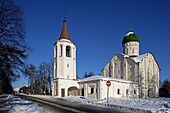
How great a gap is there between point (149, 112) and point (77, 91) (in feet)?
99.3

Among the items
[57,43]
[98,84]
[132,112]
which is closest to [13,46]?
[132,112]

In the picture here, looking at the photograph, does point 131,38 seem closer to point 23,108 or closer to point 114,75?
point 114,75

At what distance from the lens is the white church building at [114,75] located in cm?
4034

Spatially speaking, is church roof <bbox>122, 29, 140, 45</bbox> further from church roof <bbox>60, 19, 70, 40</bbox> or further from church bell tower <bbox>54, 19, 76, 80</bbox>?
church roof <bbox>60, 19, 70, 40</bbox>

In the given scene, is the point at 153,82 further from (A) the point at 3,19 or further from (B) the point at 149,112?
(A) the point at 3,19

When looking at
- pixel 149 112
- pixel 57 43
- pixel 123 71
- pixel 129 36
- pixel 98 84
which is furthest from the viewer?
pixel 129 36

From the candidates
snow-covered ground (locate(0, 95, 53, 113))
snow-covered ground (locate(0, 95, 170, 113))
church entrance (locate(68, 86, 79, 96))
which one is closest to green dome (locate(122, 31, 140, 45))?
church entrance (locate(68, 86, 79, 96))

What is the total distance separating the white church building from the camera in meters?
40.3

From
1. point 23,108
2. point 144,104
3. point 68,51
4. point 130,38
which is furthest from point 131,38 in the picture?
point 23,108

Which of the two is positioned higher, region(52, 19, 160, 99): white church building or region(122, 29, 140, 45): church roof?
region(122, 29, 140, 45): church roof

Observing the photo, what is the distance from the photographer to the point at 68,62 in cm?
4303

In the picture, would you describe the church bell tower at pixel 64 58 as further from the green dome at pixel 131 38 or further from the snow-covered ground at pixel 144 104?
the snow-covered ground at pixel 144 104

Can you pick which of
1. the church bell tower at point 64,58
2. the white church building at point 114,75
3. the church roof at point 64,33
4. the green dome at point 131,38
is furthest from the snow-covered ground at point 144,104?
the green dome at point 131,38

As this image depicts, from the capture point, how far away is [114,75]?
164ft
